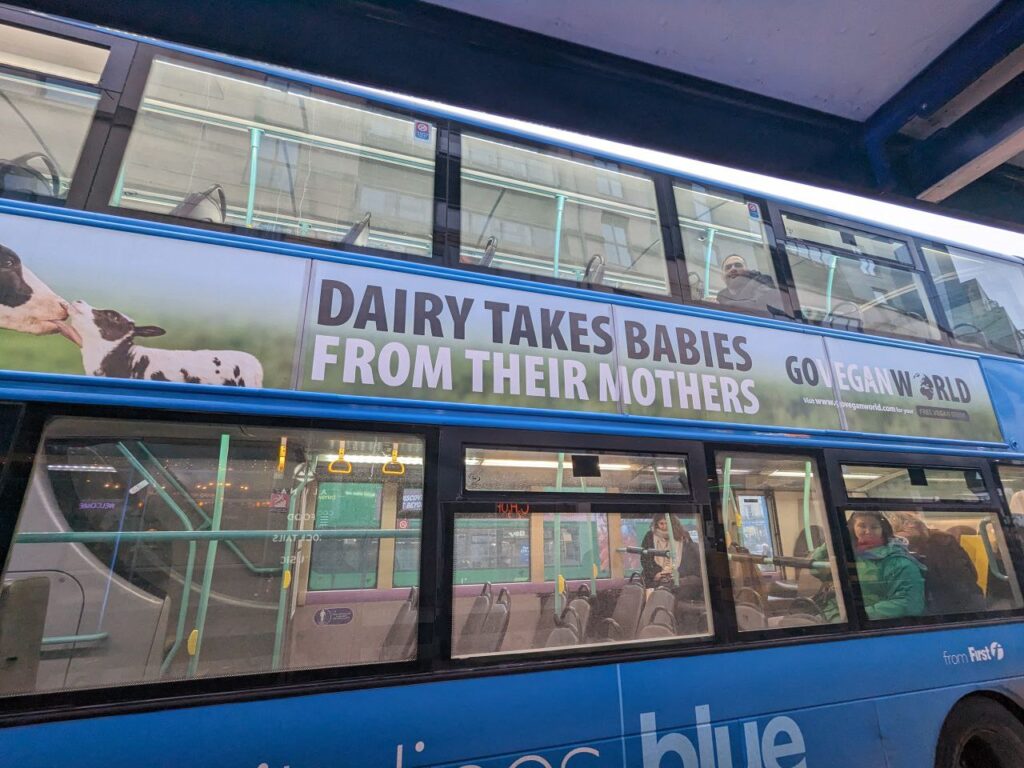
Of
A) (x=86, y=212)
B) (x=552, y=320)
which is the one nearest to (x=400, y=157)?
(x=552, y=320)

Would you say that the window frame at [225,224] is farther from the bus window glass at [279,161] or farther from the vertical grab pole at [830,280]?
the vertical grab pole at [830,280]

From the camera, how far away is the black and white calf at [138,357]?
2354 millimetres

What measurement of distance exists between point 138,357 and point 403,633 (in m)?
1.71

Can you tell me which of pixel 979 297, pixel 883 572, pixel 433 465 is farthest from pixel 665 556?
pixel 979 297

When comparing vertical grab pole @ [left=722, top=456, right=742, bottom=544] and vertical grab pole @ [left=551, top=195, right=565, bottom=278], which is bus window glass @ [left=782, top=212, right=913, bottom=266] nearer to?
vertical grab pole @ [left=551, top=195, right=565, bottom=278]

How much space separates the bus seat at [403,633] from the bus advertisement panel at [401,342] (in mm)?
990

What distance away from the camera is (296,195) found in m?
3.21

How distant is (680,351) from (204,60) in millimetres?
3285

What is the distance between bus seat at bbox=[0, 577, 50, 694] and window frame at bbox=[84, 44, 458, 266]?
1691 millimetres

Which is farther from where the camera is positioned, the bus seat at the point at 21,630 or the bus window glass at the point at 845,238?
the bus window glass at the point at 845,238

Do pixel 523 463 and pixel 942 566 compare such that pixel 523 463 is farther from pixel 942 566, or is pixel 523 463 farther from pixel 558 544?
pixel 942 566

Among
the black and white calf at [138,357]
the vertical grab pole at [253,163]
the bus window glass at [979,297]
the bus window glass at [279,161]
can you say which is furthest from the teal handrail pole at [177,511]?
the bus window glass at [979,297]

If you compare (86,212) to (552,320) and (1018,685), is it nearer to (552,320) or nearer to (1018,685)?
(552,320)

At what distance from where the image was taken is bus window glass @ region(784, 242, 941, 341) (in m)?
4.30
